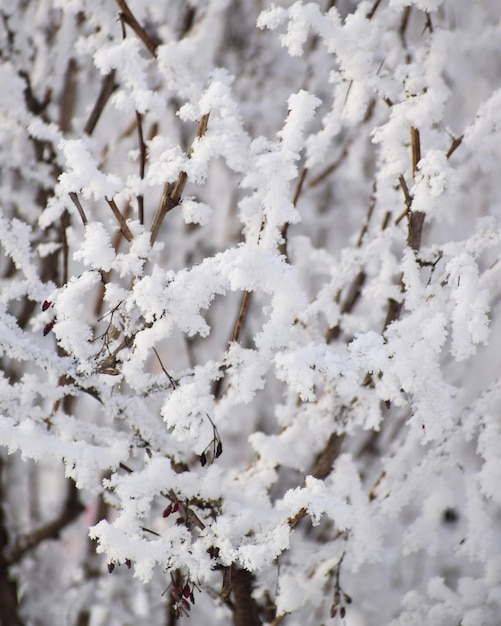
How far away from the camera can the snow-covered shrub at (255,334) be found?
112 centimetres

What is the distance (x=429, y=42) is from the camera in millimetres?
1613

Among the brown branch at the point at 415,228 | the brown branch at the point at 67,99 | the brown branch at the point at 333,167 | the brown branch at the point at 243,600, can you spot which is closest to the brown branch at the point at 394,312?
the brown branch at the point at 415,228

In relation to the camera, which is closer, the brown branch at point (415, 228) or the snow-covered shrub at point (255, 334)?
the snow-covered shrub at point (255, 334)

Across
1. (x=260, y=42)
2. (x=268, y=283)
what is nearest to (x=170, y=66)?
(x=268, y=283)

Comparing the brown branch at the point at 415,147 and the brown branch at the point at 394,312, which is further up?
the brown branch at the point at 415,147

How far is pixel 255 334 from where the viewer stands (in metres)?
1.79

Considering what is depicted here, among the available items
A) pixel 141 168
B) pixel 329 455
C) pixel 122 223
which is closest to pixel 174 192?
pixel 122 223

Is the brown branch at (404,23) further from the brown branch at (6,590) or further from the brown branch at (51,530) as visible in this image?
the brown branch at (6,590)

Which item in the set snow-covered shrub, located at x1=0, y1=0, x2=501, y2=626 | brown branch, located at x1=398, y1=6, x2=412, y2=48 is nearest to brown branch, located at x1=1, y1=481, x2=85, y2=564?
snow-covered shrub, located at x1=0, y1=0, x2=501, y2=626

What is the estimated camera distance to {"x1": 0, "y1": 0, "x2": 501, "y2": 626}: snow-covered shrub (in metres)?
1.12

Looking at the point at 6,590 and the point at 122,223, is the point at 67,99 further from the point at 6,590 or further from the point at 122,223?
the point at 6,590

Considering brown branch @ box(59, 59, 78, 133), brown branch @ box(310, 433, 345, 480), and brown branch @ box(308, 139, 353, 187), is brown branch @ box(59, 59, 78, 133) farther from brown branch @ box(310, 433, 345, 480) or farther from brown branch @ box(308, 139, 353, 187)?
brown branch @ box(310, 433, 345, 480)

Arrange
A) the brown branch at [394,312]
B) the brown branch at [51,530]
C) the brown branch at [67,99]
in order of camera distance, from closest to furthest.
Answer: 1. the brown branch at [394,312]
2. the brown branch at [51,530]
3. the brown branch at [67,99]

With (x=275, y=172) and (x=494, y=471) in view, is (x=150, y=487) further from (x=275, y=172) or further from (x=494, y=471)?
(x=494, y=471)
